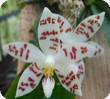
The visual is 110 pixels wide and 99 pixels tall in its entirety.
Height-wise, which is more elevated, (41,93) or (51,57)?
(51,57)

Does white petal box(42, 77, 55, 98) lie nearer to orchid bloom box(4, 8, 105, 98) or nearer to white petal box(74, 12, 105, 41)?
orchid bloom box(4, 8, 105, 98)

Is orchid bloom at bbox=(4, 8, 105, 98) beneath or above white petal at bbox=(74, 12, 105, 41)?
Answer: beneath

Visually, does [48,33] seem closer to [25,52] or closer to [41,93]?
[25,52]

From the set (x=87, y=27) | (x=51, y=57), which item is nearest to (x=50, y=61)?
(x=51, y=57)

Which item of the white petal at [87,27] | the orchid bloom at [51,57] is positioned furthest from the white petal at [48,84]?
the white petal at [87,27]

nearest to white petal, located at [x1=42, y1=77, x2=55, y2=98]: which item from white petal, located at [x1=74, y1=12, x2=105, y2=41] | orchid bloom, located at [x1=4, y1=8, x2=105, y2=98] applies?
orchid bloom, located at [x1=4, y1=8, x2=105, y2=98]
